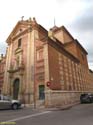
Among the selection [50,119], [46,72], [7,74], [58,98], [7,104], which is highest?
[7,74]

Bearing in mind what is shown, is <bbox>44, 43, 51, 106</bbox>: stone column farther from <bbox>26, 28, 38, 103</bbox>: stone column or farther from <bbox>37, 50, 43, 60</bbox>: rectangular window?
<bbox>26, 28, 38, 103</bbox>: stone column

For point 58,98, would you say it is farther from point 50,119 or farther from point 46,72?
point 50,119

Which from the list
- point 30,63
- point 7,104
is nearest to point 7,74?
point 30,63

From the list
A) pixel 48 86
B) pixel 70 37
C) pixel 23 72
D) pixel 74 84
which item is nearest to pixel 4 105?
pixel 48 86

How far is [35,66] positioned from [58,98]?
5.18 metres

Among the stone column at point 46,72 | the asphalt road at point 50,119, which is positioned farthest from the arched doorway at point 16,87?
the asphalt road at point 50,119

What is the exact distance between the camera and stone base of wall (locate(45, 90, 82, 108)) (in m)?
20.2

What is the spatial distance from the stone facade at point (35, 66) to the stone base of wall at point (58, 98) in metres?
0.24

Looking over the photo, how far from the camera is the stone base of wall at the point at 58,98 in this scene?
2022cm

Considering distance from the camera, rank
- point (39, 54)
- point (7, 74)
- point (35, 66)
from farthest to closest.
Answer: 1. point (7, 74)
2. point (39, 54)
3. point (35, 66)

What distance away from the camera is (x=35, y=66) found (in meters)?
23.3

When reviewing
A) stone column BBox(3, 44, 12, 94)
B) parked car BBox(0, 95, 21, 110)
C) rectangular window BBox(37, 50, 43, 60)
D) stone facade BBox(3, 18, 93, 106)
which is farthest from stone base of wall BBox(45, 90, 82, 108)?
stone column BBox(3, 44, 12, 94)

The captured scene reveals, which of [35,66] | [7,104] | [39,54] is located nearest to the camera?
[7,104]

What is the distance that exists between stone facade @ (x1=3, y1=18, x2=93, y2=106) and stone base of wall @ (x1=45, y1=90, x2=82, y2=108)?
0.24 metres
